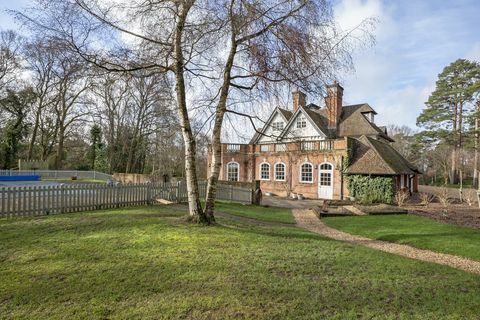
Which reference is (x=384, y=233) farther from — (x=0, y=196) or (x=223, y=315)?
(x=0, y=196)

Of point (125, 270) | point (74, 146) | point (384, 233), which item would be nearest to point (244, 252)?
point (125, 270)

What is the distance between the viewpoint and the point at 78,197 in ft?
35.9

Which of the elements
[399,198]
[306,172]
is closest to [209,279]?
[399,198]

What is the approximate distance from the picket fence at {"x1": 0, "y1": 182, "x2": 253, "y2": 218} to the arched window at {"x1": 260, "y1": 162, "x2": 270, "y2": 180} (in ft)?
44.8

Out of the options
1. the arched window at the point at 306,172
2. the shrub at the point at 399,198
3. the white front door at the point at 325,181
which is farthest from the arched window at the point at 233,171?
the shrub at the point at 399,198

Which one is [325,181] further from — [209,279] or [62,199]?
[209,279]

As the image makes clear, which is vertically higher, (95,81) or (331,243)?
(95,81)

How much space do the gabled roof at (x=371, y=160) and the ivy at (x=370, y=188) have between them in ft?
1.60

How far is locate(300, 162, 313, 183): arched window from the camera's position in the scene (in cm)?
2467

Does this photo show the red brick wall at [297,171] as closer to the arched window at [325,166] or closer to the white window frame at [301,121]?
the arched window at [325,166]

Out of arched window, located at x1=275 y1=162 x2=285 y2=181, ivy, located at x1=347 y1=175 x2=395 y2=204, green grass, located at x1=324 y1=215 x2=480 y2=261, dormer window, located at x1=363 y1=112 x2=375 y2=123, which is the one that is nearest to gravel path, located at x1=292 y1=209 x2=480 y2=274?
green grass, located at x1=324 y1=215 x2=480 y2=261

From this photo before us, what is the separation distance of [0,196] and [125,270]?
7.42 metres

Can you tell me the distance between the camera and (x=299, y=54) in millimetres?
7695

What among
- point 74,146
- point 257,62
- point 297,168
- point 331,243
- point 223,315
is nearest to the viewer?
point 223,315
